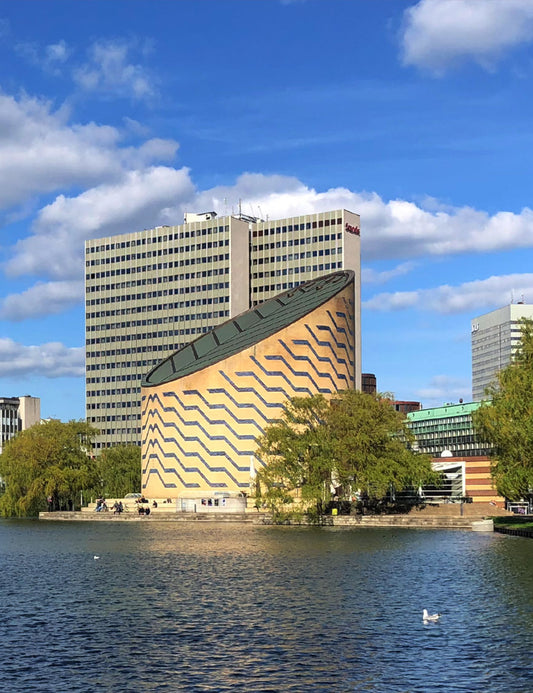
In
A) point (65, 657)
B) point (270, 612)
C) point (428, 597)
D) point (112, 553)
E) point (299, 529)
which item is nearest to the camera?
point (65, 657)

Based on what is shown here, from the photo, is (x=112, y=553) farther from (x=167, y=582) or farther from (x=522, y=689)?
(x=522, y=689)

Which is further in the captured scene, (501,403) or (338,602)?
(501,403)

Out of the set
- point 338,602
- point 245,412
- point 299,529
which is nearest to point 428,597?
point 338,602

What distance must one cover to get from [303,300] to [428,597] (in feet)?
371

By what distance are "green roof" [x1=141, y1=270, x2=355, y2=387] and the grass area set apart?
51.0m

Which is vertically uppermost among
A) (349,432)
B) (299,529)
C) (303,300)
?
(303,300)

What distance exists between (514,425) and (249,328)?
275 ft

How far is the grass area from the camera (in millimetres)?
87250

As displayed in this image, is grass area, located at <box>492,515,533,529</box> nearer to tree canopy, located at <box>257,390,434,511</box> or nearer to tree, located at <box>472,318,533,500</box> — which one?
tree, located at <box>472,318,533,500</box>

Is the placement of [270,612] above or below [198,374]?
below

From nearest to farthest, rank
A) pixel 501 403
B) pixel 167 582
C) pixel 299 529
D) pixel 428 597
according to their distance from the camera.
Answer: pixel 428 597, pixel 167 582, pixel 501 403, pixel 299 529

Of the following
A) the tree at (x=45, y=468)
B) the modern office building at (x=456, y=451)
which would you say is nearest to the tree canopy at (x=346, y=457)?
the modern office building at (x=456, y=451)

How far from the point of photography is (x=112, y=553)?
73.9 m

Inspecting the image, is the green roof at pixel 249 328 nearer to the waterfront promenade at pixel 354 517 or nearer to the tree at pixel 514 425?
the waterfront promenade at pixel 354 517
